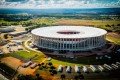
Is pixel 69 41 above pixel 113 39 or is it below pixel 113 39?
above

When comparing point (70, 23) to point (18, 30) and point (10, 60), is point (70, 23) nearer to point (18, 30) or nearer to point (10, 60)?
point (18, 30)

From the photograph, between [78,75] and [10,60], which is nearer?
[78,75]

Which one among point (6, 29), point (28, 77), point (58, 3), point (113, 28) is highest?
point (58, 3)

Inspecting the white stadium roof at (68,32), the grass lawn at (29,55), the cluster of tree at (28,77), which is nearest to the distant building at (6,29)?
the white stadium roof at (68,32)

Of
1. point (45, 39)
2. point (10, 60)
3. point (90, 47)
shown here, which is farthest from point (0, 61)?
point (90, 47)

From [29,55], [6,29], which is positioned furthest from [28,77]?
[6,29]

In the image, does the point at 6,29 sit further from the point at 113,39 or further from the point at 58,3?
the point at 113,39

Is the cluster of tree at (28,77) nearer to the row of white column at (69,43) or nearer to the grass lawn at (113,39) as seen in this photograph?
the row of white column at (69,43)

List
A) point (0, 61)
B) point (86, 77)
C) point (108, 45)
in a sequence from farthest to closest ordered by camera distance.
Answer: point (108, 45), point (0, 61), point (86, 77)

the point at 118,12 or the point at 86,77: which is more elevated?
the point at 118,12

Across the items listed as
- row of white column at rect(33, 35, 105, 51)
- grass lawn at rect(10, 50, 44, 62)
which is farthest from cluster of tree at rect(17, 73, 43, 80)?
row of white column at rect(33, 35, 105, 51)

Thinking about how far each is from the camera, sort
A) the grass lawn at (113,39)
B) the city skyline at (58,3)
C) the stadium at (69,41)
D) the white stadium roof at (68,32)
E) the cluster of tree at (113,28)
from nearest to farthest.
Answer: the stadium at (69,41) → the white stadium roof at (68,32) → the city skyline at (58,3) → the grass lawn at (113,39) → the cluster of tree at (113,28)
